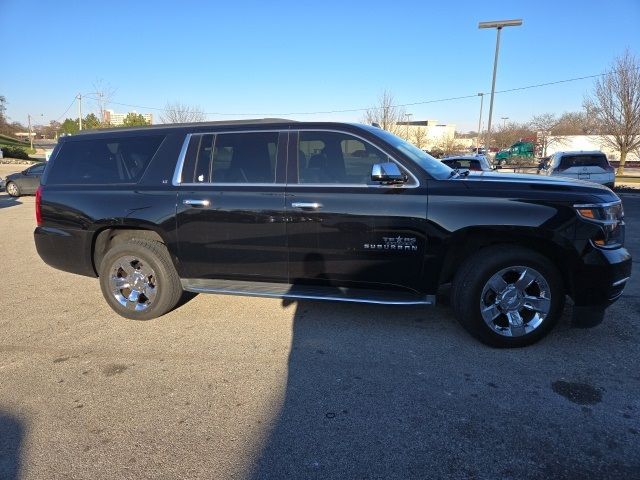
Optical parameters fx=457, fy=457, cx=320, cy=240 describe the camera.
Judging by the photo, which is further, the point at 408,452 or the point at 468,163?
the point at 468,163

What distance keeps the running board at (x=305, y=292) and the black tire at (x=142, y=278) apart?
20cm

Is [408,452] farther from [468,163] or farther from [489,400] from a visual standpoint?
[468,163]

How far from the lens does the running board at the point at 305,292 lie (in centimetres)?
399

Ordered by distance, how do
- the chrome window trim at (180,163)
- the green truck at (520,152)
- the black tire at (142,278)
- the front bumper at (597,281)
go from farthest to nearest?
the green truck at (520,152) < the black tire at (142,278) < the chrome window trim at (180,163) < the front bumper at (597,281)

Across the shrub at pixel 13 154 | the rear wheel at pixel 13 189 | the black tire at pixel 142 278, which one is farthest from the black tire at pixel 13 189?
the shrub at pixel 13 154

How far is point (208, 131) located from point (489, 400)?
3.39 metres

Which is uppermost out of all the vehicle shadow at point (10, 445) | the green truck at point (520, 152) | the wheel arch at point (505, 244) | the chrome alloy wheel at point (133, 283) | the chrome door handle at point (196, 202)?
the green truck at point (520, 152)

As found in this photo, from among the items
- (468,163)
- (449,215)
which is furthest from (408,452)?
(468,163)

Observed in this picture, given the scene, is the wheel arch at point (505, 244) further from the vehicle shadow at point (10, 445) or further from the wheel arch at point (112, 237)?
the vehicle shadow at point (10, 445)

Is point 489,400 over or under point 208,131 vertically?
under

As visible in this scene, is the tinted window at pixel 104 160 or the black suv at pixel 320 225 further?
the tinted window at pixel 104 160

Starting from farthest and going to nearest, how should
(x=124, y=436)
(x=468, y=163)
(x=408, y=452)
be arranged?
(x=468, y=163), (x=124, y=436), (x=408, y=452)

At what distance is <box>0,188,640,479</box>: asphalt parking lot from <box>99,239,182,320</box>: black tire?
0.51ft

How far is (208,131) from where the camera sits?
4.46 meters
